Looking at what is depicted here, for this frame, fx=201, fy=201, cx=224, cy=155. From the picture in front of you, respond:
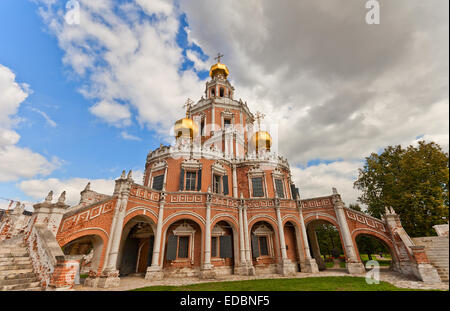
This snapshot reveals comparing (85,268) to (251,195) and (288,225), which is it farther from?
(288,225)

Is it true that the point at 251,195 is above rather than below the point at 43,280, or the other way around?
above

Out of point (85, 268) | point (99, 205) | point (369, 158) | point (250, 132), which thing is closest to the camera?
point (99, 205)

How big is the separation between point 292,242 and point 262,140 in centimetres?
1281

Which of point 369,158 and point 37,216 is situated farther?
point 369,158

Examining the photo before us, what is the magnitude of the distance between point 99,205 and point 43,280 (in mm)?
5601

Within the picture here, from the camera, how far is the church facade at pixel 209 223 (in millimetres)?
12445

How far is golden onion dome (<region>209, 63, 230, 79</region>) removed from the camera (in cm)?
3366

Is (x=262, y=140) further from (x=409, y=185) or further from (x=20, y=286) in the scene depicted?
(x=20, y=286)

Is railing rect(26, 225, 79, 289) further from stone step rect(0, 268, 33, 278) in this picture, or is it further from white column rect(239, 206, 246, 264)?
white column rect(239, 206, 246, 264)
